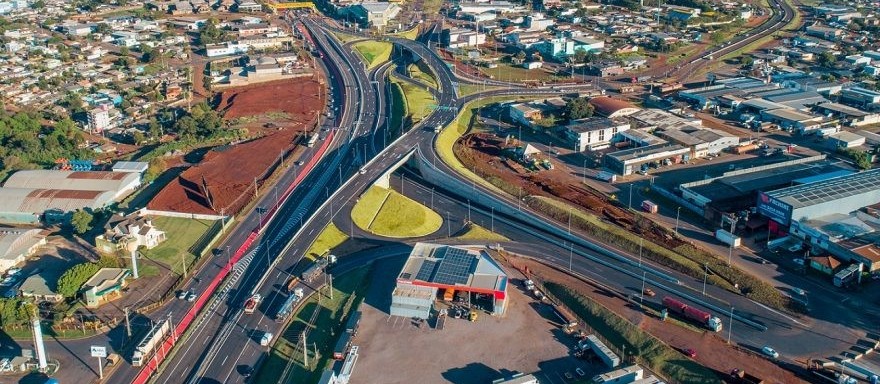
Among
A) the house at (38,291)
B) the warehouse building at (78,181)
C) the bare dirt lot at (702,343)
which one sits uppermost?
the warehouse building at (78,181)

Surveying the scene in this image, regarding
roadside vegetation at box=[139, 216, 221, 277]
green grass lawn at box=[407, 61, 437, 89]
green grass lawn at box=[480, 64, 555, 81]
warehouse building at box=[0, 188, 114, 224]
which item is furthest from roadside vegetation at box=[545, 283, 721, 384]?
green grass lawn at box=[480, 64, 555, 81]

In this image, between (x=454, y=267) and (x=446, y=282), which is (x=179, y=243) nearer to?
(x=454, y=267)

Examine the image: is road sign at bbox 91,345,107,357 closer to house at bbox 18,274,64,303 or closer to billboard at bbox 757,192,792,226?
house at bbox 18,274,64,303

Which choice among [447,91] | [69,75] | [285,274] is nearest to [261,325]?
[285,274]

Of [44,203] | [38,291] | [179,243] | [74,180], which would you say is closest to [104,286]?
[38,291]

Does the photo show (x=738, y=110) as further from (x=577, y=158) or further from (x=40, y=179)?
(x=40, y=179)

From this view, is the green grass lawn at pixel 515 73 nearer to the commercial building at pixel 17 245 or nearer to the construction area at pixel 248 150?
the construction area at pixel 248 150

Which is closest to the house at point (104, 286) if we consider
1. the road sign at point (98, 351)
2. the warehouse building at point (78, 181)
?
the road sign at point (98, 351)
